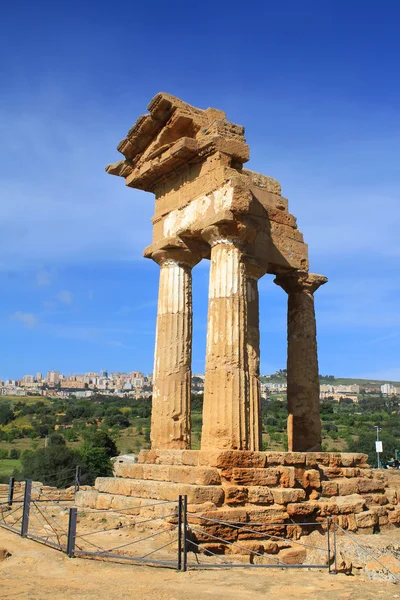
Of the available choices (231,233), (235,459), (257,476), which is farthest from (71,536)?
(231,233)

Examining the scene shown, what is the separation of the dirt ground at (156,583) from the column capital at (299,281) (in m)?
8.77

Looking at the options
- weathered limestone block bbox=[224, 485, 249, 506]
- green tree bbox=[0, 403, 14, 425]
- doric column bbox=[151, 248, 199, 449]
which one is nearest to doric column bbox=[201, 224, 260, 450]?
weathered limestone block bbox=[224, 485, 249, 506]

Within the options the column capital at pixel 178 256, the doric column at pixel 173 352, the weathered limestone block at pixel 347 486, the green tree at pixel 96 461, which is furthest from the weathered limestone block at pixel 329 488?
the green tree at pixel 96 461

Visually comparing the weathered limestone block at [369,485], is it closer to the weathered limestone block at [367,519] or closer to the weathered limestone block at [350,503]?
the weathered limestone block at [350,503]

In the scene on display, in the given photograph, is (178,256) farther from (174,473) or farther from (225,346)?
(174,473)

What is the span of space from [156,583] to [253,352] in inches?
278

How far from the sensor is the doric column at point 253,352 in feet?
42.3

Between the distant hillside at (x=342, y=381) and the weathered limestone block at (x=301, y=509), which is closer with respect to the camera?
the weathered limestone block at (x=301, y=509)

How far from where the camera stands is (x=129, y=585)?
23.1ft

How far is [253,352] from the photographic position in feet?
44.8

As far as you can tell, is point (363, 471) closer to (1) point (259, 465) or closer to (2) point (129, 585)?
(1) point (259, 465)

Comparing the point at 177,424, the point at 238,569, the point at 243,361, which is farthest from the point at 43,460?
the point at 238,569

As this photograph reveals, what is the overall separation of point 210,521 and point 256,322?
5.57m

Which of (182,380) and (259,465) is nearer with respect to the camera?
(259,465)
